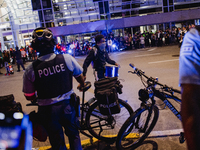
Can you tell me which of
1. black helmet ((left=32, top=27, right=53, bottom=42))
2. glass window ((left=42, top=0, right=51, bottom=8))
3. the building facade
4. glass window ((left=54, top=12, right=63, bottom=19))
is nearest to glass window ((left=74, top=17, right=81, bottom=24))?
the building facade

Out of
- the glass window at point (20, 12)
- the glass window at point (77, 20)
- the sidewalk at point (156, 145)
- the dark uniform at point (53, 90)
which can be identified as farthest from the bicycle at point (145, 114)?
the glass window at point (20, 12)

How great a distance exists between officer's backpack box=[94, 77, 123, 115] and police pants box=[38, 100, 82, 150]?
547 mm

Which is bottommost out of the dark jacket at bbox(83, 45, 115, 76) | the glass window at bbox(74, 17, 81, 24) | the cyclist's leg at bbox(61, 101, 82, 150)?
the cyclist's leg at bbox(61, 101, 82, 150)

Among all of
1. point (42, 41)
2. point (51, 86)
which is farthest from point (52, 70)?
point (42, 41)

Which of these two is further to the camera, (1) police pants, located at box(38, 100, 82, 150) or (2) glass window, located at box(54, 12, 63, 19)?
(2) glass window, located at box(54, 12, 63, 19)

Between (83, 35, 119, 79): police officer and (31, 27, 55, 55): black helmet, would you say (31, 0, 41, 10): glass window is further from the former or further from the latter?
(31, 27, 55, 55): black helmet

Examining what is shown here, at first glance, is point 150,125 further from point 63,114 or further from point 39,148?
point 39,148

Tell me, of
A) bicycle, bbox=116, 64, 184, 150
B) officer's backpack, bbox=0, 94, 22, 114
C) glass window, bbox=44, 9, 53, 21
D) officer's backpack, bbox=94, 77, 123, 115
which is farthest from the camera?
glass window, bbox=44, 9, 53, 21

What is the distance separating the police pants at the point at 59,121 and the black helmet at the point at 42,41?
2.44 feet

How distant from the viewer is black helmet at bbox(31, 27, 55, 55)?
231cm

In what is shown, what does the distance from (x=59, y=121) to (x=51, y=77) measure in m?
0.62

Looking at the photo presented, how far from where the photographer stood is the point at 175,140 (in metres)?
3.07

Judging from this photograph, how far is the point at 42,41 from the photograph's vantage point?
2311mm

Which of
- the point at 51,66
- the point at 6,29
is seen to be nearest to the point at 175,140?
the point at 51,66
